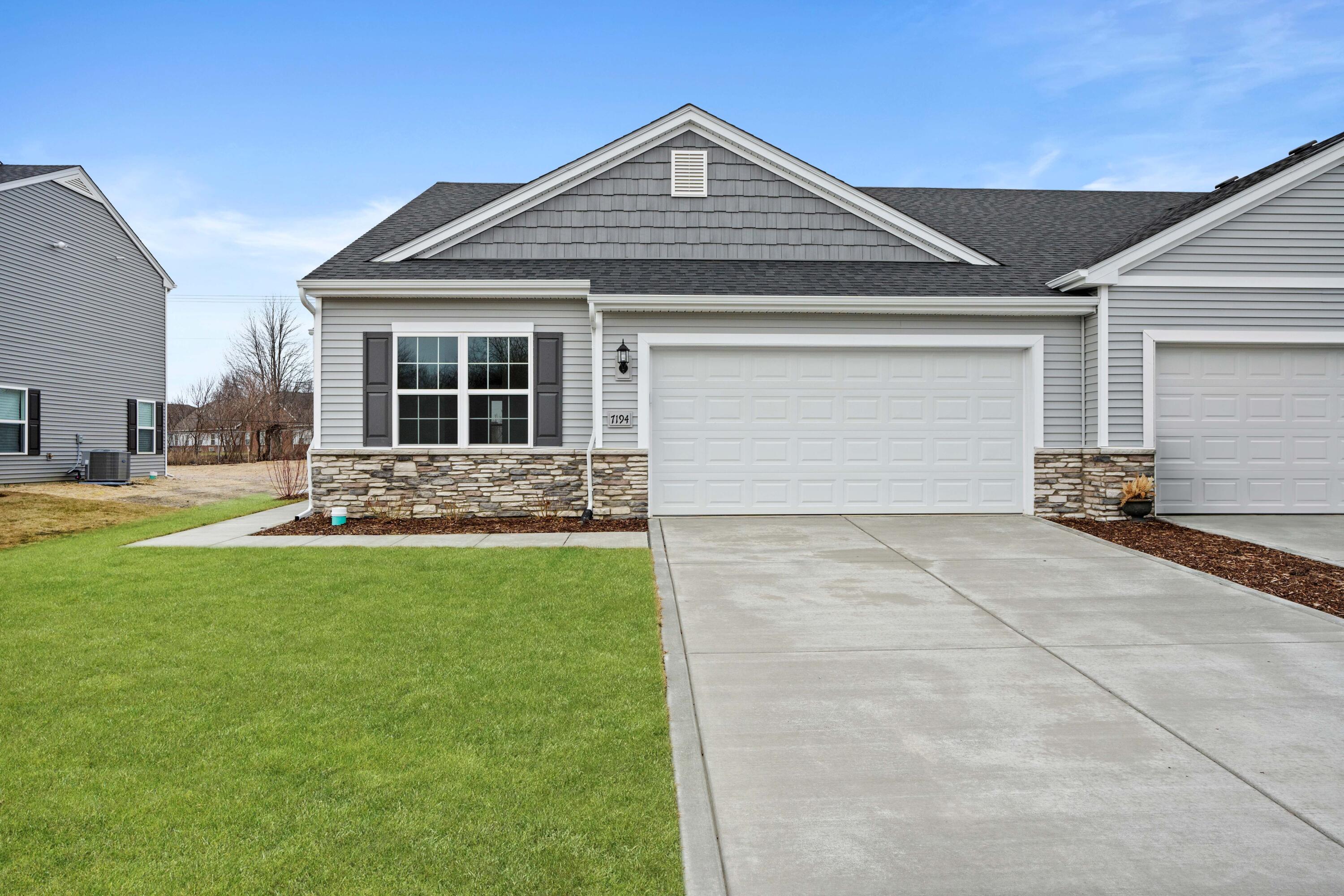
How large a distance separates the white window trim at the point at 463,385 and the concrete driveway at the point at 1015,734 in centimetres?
503

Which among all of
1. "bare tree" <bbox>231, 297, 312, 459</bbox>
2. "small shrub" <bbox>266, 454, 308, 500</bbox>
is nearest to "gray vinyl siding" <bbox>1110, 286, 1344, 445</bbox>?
"small shrub" <bbox>266, 454, 308, 500</bbox>

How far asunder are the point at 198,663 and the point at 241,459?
30449mm

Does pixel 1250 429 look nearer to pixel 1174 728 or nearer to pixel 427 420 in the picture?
pixel 1174 728

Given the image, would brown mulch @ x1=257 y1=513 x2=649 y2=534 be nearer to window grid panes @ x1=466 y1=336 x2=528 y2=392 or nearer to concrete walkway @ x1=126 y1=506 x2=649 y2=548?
concrete walkway @ x1=126 y1=506 x2=649 y2=548

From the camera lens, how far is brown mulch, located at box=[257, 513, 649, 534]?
33.0 feet

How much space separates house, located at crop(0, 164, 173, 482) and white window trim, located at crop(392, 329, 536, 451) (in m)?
12.3

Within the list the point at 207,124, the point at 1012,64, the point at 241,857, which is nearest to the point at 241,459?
the point at 207,124

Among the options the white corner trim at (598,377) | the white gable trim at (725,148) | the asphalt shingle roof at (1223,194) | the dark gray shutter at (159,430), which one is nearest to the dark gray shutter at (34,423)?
the dark gray shutter at (159,430)

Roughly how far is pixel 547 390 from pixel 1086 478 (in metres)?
7.77

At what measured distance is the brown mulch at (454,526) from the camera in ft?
33.0

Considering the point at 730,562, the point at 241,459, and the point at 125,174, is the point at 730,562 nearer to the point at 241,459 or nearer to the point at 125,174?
the point at 125,174

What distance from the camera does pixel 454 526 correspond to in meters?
10.4

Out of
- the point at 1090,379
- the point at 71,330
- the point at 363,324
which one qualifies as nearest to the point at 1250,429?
the point at 1090,379

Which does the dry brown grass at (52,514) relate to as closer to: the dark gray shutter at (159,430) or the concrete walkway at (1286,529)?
the dark gray shutter at (159,430)
